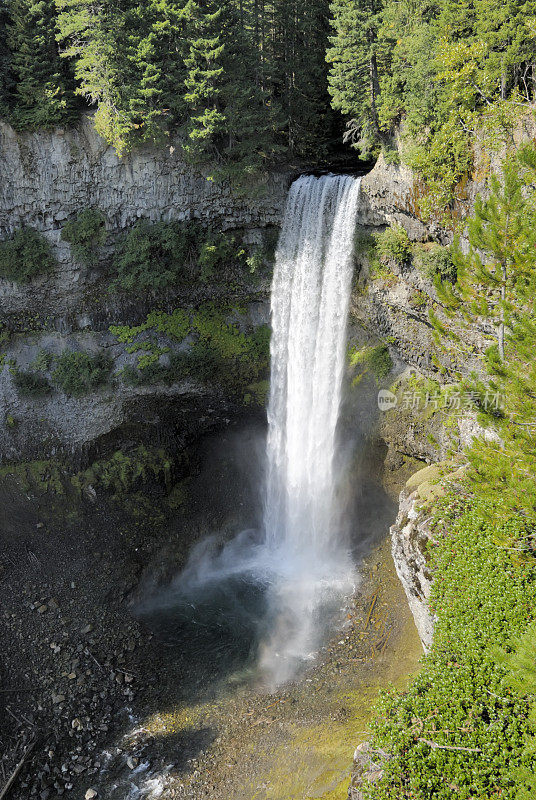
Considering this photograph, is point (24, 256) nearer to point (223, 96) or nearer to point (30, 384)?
point (30, 384)

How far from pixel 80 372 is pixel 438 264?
1589 centimetres

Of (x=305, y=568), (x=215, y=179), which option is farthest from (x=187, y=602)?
(x=215, y=179)

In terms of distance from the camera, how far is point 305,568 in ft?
64.7

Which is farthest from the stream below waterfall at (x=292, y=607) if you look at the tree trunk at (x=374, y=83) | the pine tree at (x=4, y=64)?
the pine tree at (x=4, y=64)

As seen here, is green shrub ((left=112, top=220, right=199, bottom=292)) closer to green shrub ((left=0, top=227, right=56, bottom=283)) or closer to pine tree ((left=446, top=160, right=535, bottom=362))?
green shrub ((left=0, top=227, right=56, bottom=283))

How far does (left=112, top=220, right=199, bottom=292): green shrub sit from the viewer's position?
21.5m

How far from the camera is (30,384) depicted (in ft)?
71.5

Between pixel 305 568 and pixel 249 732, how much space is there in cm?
708

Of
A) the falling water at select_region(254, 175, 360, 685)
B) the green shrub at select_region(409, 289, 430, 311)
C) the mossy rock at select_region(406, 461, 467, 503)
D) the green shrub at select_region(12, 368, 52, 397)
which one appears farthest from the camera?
the green shrub at select_region(12, 368, 52, 397)

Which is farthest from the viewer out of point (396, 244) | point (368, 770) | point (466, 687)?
point (396, 244)

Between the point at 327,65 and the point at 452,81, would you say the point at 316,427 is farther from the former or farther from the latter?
the point at 327,65

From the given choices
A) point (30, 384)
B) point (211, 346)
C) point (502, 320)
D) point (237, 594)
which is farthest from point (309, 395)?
point (30, 384)

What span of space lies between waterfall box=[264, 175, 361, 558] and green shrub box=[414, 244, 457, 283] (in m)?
2.97

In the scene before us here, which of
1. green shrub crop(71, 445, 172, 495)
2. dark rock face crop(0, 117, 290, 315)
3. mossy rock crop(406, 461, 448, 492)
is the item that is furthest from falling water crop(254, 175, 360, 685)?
mossy rock crop(406, 461, 448, 492)
